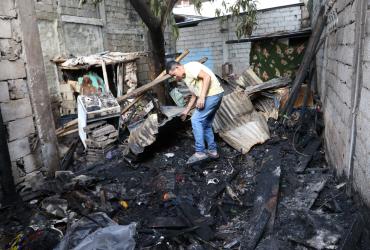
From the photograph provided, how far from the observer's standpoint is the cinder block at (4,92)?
4.10 metres

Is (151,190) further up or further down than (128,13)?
further down

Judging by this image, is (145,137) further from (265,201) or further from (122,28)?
(122,28)

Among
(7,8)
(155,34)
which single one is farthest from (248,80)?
(7,8)

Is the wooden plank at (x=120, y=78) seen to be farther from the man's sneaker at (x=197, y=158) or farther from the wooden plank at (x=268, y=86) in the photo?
the man's sneaker at (x=197, y=158)

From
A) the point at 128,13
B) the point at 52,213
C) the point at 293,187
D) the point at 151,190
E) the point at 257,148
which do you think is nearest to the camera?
the point at 52,213

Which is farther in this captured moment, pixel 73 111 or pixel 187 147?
pixel 73 111

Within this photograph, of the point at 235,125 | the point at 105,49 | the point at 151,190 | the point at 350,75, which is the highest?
the point at 105,49

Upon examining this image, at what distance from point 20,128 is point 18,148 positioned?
290 millimetres

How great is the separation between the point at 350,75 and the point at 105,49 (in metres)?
9.81

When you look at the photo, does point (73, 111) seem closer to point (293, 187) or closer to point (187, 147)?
point (187, 147)

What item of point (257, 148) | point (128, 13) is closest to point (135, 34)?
point (128, 13)

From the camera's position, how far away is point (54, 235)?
123 inches

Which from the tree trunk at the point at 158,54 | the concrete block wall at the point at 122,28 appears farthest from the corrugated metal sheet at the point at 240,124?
the concrete block wall at the point at 122,28

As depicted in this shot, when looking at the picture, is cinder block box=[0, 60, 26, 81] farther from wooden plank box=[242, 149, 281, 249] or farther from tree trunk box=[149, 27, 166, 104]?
wooden plank box=[242, 149, 281, 249]
